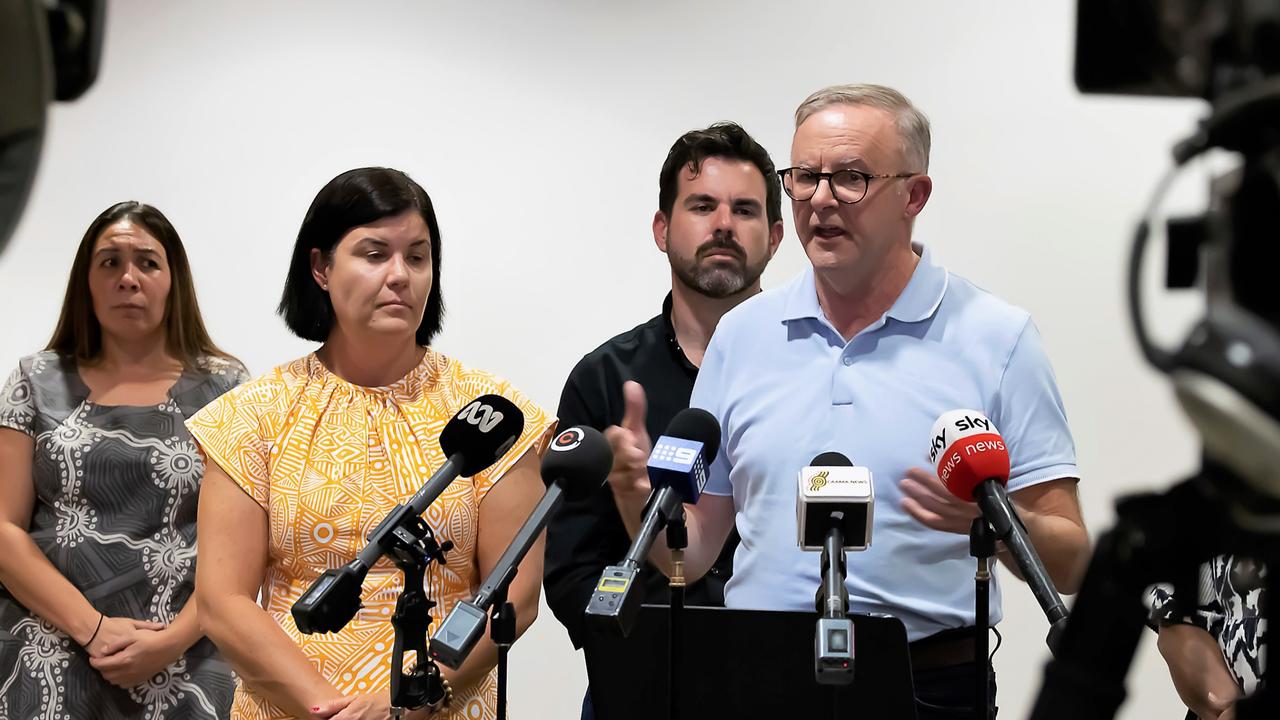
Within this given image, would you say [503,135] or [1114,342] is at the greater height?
[503,135]

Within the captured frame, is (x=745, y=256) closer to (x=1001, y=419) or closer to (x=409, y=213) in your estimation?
(x=409, y=213)

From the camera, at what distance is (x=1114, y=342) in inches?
161

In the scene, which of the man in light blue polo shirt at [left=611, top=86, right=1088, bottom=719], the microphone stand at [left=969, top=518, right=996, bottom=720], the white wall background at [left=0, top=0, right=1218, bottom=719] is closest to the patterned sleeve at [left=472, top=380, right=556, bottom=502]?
the man in light blue polo shirt at [left=611, top=86, right=1088, bottom=719]

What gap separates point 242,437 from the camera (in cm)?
247

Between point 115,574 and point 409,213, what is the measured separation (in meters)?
1.26

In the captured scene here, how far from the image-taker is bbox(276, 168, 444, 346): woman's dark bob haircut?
263 cm

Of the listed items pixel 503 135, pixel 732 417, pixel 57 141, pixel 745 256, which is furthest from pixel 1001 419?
pixel 57 141

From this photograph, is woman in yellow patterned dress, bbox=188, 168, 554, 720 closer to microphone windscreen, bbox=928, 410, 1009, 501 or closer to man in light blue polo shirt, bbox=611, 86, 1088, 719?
man in light blue polo shirt, bbox=611, 86, 1088, 719

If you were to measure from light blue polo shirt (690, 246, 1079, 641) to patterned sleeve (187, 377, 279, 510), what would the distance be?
0.86m

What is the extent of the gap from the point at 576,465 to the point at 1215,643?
4.44 ft

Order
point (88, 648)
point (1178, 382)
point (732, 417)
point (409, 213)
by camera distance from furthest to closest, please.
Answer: point (88, 648) < point (409, 213) < point (732, 417) < point (1178, 382)

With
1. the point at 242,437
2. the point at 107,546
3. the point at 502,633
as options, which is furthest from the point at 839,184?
the point at 107,546

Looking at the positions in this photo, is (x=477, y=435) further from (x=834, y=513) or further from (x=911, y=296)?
(x=911, y=296)

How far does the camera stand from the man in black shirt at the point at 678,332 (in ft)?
9.53
